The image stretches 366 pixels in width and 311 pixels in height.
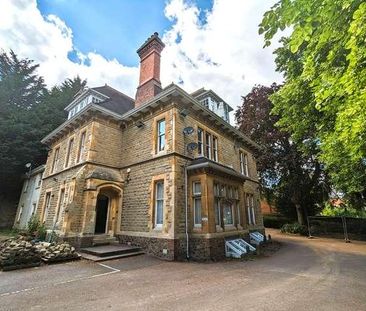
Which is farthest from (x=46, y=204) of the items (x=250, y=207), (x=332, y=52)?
(x=332, y=52)

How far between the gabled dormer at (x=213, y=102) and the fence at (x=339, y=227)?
1338 centimetres

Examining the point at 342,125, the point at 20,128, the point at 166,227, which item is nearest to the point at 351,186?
the point at 342,125

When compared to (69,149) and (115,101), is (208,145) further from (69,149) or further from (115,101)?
(69,149)

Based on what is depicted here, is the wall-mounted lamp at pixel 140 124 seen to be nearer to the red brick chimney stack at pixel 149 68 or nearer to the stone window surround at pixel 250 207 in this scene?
the red brick chimney stack at pixel 149 68

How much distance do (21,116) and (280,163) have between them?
2698 centimetres

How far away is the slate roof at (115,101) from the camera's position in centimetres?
1485

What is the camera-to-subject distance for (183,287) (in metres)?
5.95

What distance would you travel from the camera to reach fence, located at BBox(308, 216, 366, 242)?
1908cm

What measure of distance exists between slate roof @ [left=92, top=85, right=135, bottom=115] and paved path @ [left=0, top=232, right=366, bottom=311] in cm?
955

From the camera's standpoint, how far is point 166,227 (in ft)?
33.4

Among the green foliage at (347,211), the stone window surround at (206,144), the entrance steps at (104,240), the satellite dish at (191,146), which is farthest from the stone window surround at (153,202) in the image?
the green foliage at (347,211)

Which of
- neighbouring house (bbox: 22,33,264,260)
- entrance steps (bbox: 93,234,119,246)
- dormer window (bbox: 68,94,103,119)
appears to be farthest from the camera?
dormer window (bbox: 68,94,103,119)

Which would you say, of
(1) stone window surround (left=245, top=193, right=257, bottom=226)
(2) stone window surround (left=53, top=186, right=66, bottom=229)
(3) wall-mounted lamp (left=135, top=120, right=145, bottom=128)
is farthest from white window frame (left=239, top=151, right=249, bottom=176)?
(2) stone window surround (left=53, top=186, right=66, bottom=229)

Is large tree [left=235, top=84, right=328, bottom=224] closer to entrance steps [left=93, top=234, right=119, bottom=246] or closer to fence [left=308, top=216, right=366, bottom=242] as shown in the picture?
fence [left=308, top=216, right=366, bottom=242]
